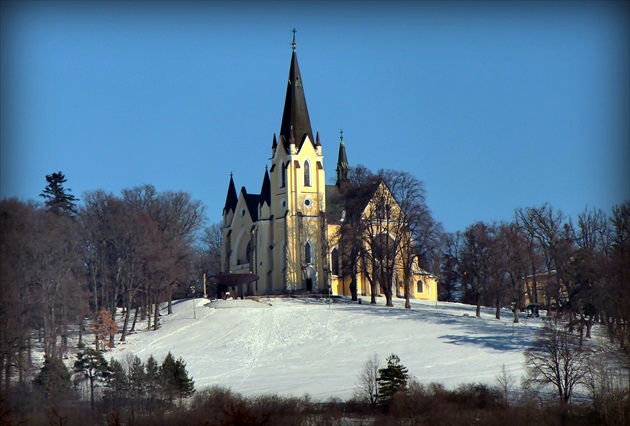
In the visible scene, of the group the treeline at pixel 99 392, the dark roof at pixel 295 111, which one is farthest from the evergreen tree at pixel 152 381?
the dark roof at pixel 295 111

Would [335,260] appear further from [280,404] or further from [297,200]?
[280,404]

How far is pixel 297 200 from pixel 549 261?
65.8ft

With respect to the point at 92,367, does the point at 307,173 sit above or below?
above

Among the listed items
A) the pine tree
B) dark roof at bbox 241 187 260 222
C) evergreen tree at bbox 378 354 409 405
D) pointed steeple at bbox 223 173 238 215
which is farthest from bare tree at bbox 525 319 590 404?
pointed steeple at bbox 223 173 238 215

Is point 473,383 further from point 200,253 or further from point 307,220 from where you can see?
point 200,253

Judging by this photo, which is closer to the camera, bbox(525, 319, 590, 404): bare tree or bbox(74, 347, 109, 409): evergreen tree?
bbox(525, 319, 590, 404): bare tree

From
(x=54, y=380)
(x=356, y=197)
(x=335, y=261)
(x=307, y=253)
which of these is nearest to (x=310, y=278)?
(x=307, y=253)

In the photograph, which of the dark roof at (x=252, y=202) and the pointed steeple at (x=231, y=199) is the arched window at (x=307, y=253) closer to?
the dark roof at (x=252, y=202)

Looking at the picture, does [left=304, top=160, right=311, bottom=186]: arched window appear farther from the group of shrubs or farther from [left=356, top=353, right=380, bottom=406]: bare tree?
the group of shrubs

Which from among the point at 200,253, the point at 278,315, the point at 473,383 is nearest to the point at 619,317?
the point at 473,383

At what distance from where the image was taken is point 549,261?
7031 cm

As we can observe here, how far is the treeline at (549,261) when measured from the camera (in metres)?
57.2

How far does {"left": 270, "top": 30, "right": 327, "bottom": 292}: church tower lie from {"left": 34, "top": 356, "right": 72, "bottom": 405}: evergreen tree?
113 ft

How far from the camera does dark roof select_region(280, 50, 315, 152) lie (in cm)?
8431
